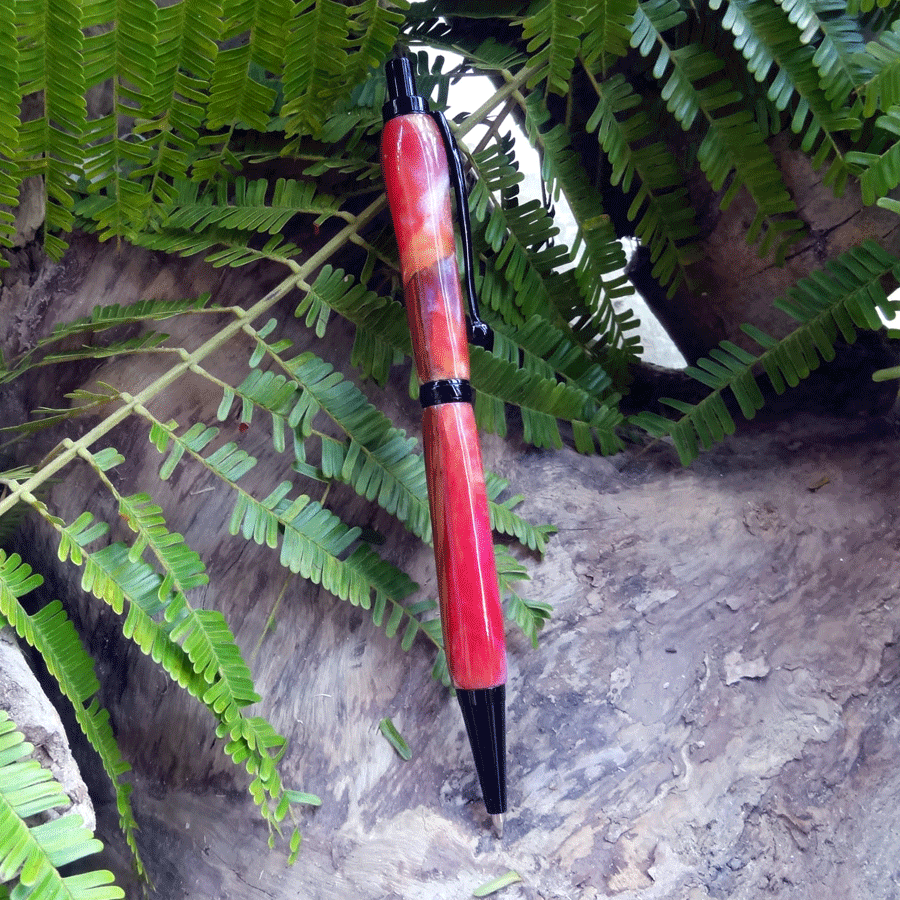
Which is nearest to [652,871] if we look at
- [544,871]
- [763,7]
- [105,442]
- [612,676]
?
[544,871]

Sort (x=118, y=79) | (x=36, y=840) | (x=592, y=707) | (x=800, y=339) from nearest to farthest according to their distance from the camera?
1. (x=36, y=840)
2. (x=118, y=79)
3. (x=592, y=707)
4. (x=800, y=339)

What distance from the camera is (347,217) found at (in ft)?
4.11

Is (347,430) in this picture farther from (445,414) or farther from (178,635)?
(178,635)

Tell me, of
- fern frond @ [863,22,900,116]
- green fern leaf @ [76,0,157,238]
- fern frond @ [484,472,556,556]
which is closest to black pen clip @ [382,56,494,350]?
fern frond @ [484,472,556,556]

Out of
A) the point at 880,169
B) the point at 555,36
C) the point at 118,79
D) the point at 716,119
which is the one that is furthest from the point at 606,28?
the point at 118,79

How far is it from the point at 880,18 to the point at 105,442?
4.53ft

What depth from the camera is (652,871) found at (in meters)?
1.02

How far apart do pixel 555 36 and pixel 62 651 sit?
3.55 ft

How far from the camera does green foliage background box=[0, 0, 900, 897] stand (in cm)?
99

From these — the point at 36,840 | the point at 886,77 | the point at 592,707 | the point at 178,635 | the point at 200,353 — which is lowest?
the point at 592,707

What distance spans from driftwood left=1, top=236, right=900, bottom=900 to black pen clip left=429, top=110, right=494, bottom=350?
22 centimetres

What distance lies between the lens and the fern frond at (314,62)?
1.06 m

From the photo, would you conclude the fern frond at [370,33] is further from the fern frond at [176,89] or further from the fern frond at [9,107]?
the fern frond at [9,107]

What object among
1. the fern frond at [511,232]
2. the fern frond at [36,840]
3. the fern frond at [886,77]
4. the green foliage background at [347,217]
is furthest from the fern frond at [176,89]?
the fern frond at [886,77]
